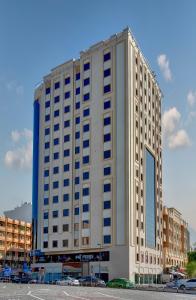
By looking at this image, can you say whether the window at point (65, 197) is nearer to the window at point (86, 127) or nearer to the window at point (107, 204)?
the window at point (107, 204)

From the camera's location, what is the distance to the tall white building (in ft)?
331

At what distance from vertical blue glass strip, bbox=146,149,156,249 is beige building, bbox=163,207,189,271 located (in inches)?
739

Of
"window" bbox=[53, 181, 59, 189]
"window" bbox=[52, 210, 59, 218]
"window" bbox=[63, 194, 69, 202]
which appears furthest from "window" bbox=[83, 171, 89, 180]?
"window" bbox=[52, 210, 59, 218]

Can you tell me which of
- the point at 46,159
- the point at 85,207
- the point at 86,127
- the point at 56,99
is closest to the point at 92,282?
the point at 85,207

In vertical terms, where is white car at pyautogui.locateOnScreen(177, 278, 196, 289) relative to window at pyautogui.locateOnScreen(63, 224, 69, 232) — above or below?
below

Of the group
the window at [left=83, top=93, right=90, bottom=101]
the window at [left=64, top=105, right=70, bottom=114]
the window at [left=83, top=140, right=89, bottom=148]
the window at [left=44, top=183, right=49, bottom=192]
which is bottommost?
the window at [left=44, top=183, right=49, bottom=192]

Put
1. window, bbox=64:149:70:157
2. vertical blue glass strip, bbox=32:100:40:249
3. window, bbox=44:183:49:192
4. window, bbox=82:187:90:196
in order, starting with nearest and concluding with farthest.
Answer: window, bbox=82:187:90:196 → window, bbox=64:149:70:157 → window, bbox=44:183:49:192 → vertical blue glass strip, bbox=32:100:40:249

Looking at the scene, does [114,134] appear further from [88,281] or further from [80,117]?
[88,281]

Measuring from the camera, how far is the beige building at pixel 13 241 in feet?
507

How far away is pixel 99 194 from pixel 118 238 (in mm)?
10256

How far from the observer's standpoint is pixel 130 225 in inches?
3871

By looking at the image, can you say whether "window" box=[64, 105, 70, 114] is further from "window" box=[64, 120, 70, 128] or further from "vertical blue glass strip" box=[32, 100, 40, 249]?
"vertical blue glass strip" box=[32, 100, 40, 249]

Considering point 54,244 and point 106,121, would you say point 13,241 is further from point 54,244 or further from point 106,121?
point 106,121

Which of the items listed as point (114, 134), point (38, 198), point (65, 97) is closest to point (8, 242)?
point (38, 198)
